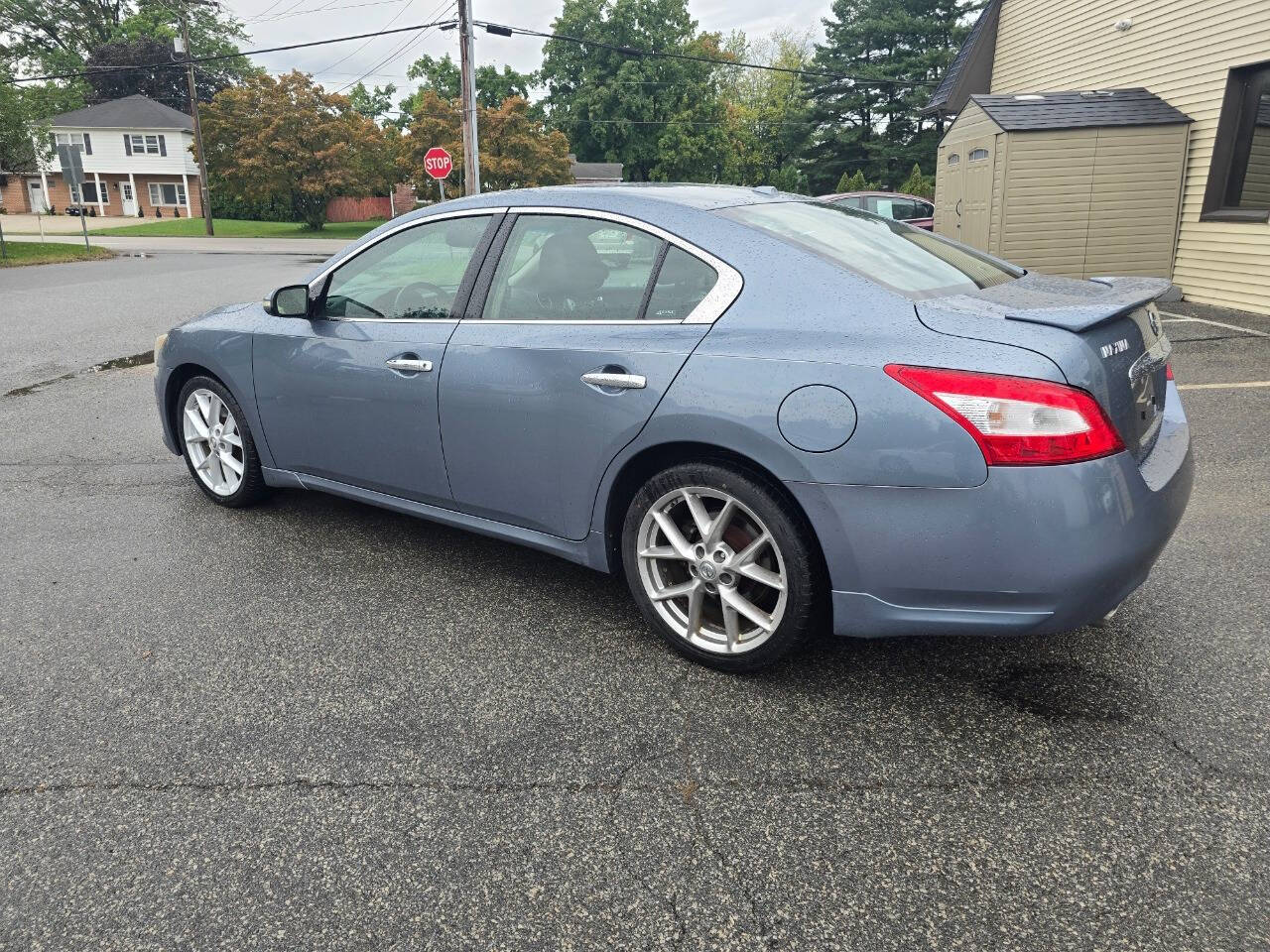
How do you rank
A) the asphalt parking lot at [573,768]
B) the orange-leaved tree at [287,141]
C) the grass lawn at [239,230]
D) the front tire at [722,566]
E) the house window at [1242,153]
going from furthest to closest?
the orange-leaved tree at [287,141]
the grass lawn at [239,230]
the house window at [1242,153]
the front tire at [722,566]
the asphalt parking lot at [573,768]

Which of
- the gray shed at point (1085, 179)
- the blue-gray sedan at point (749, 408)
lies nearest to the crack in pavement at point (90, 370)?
the blue-gray sedan at point (749, 408)

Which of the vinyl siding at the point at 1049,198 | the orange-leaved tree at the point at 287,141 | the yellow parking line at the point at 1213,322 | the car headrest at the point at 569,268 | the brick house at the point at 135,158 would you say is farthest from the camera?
the brick house at the point at 135,158

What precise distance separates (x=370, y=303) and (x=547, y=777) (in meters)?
2.33

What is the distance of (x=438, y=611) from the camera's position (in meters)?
3.68

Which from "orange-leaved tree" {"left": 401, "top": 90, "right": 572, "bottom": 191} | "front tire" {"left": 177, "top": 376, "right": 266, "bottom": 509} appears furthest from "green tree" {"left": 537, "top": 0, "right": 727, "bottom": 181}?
"front tire" {"left": 177, "top": 376, "right": 266, "bottom": 509}

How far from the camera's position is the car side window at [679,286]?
308 centimetres

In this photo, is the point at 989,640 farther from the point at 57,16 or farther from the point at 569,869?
the point at 57,16

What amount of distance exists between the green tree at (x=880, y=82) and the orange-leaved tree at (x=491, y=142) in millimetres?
17501

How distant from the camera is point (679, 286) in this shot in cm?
313

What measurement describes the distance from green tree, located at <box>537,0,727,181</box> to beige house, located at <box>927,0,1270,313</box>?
53541 millimetres

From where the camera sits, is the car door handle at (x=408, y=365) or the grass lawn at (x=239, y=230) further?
the grass lawn at (x=239, y=230)

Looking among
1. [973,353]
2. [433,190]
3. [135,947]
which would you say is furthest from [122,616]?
[433,190]

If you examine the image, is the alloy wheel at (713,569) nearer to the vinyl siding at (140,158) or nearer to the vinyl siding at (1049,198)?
the vinyl siding at (1049,198)

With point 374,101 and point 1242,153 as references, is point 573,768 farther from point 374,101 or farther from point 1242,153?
point 374,101
